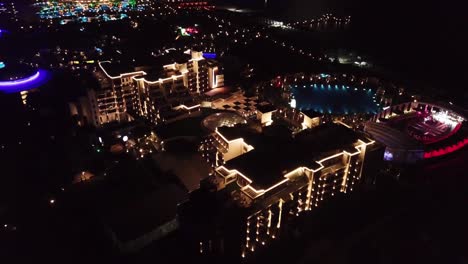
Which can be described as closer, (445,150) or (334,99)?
(445,150)

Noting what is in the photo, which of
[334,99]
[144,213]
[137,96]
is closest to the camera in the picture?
[144,213]

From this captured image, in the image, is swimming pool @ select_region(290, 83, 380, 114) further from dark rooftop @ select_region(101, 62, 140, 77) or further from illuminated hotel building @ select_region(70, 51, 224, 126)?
dark rooftop @ select_region(101, 62, 140, 77)

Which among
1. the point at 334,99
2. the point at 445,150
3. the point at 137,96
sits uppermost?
the point at 137,96

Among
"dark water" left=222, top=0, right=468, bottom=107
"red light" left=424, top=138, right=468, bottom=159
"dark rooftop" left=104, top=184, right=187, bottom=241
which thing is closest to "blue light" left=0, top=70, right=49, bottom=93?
"dark rooftop" left=104, top=184, right=187, bottom=241

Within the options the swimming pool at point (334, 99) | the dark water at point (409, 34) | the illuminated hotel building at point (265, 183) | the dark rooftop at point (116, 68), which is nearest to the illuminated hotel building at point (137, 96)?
the dark rooftop at point (116, 68)

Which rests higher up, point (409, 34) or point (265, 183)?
point (265, 183)

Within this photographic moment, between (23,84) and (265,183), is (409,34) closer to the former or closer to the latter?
(265,183)

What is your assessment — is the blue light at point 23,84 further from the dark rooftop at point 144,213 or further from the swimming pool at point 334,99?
the swimming pool at point 334,99

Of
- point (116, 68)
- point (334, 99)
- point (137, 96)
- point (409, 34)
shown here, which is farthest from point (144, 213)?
point (409, 34)

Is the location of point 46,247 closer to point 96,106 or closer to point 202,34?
point 96,106
